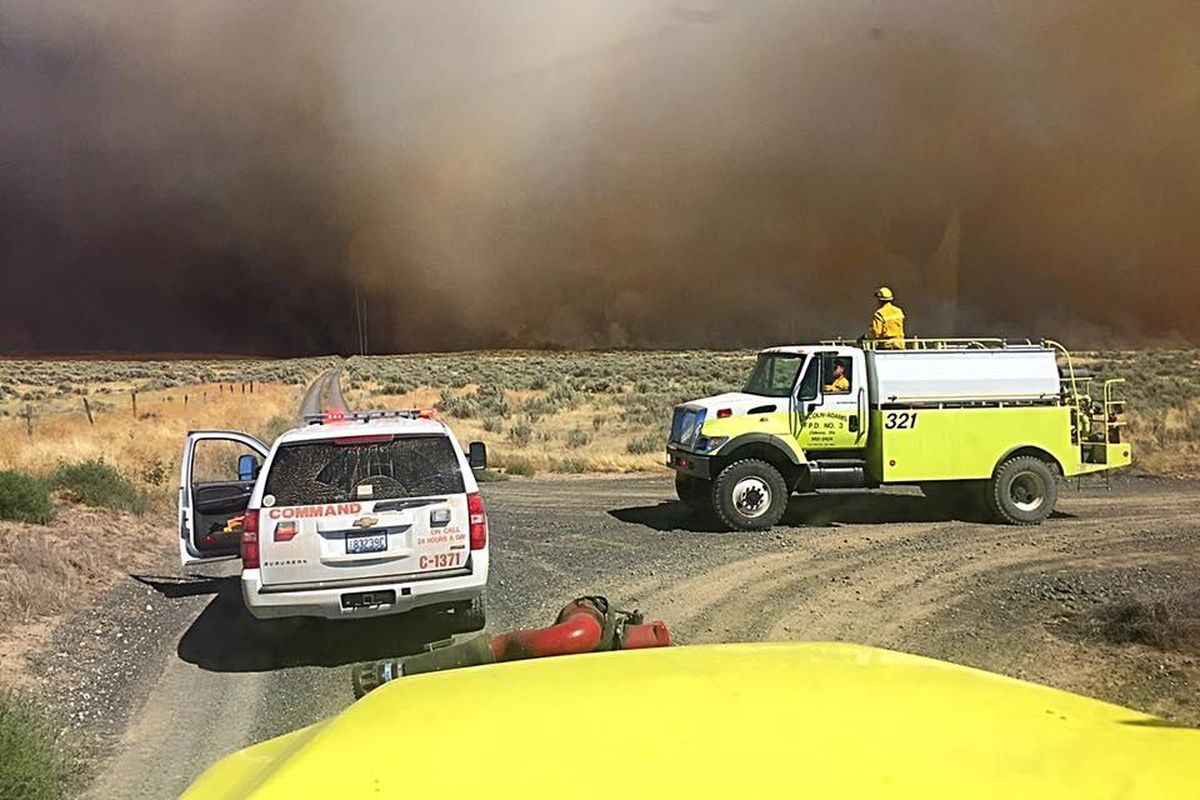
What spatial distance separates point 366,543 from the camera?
22.1ft

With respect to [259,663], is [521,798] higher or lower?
higher

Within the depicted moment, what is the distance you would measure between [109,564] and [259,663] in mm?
3669

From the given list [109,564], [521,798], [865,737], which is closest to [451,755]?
[521,798]

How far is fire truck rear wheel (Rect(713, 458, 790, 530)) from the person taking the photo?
11.9 meters

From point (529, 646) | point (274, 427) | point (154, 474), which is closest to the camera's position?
point (529, 646)

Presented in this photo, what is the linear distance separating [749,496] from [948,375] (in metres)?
2.62

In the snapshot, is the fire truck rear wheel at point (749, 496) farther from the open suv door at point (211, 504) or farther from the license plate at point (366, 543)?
the license plate at point (366, 543)

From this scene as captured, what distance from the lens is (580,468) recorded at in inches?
776

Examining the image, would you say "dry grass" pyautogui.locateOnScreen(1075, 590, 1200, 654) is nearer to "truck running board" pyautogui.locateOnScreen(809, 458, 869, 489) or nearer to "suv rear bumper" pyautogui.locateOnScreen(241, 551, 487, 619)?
"suv rear bumper" pyautogui.locateOnScreen(241, 551, 487, 619)

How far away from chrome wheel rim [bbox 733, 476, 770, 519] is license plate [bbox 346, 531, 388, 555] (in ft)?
19.3

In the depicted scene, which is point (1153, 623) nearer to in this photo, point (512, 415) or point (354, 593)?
point (354, 593)

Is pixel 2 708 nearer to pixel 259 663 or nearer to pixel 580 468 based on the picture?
pixel 259 663

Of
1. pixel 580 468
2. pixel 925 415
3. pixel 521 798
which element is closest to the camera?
pixel 521 798

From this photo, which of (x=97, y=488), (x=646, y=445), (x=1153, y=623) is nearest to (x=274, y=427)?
(x=646, y=445)
